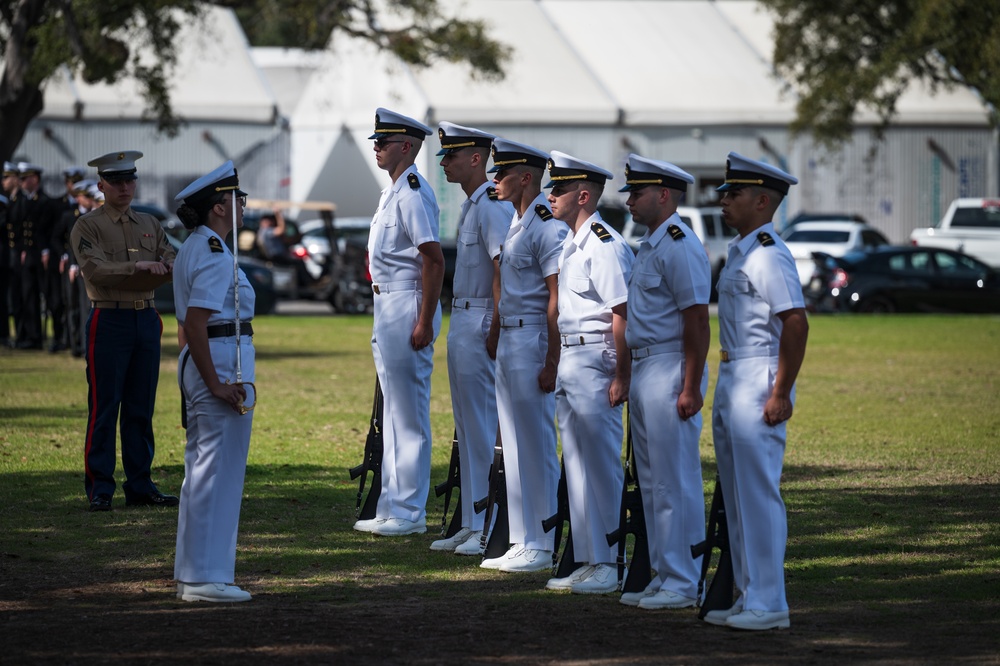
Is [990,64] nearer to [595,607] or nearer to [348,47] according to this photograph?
[348,47]

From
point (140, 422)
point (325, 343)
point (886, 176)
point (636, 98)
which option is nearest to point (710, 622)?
point (140, 422)

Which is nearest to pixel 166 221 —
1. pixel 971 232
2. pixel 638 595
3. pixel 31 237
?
pixel 31 237

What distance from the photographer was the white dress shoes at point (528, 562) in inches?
315

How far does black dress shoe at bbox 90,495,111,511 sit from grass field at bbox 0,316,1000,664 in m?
0.11

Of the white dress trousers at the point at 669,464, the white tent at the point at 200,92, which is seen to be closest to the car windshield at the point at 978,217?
the white tent at the point at 200,92

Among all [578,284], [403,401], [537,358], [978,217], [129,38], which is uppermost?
[129,38]

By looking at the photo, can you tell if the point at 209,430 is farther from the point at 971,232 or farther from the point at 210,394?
the point at 971,232

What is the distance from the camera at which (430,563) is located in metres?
8.18

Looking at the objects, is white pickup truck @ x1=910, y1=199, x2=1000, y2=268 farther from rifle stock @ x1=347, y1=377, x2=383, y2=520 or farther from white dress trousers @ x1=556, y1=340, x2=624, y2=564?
white dress trousers @ x1=556, y1=340, x2=624, y2=564

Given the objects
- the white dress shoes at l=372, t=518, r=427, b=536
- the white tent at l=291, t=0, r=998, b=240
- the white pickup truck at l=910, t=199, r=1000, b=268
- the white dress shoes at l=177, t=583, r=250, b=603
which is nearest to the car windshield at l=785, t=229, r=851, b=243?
the white pickup truck at l=910, t=199, r=1000, b=268

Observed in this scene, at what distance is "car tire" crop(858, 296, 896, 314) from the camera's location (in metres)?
30.8

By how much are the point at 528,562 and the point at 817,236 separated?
29422 millimetres

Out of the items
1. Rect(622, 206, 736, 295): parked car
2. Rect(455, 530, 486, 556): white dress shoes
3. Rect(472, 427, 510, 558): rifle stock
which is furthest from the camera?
Rect(622, 206, 736, 295): parked car

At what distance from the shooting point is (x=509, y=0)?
142 feet
